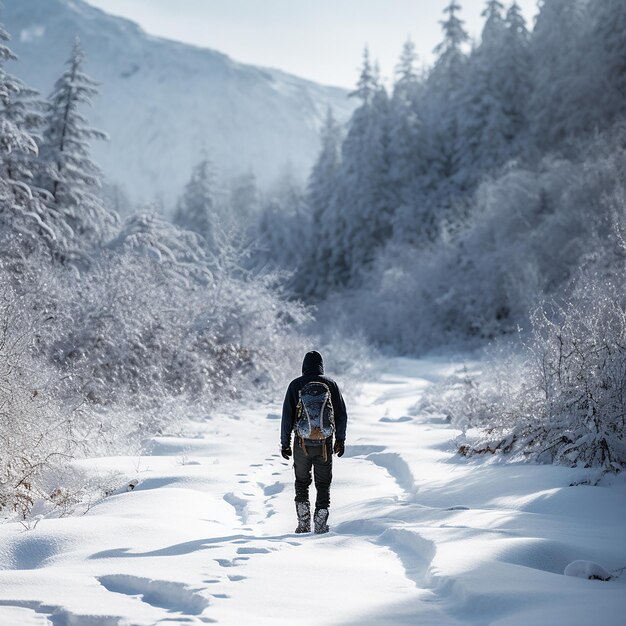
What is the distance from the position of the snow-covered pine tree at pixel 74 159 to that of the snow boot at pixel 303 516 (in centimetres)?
1494

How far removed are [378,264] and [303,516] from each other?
3519 centimetres

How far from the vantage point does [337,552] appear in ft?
16.3

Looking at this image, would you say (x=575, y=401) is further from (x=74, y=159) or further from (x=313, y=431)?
(x=74, y=159)

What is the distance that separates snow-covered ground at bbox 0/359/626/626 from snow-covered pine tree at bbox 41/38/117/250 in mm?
12728

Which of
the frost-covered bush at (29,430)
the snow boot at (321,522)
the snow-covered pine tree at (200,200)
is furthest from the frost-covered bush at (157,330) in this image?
the snow-covered pine tree at (200,200)

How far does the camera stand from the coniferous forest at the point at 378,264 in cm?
814

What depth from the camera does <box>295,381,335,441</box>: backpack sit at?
6.08 metres

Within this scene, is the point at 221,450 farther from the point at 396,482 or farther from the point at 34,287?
the point at 34,287

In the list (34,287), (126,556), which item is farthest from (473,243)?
(126,556)

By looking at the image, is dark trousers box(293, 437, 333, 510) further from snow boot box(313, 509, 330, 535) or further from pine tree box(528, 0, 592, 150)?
pine tree box(528, 0, 592, 150)

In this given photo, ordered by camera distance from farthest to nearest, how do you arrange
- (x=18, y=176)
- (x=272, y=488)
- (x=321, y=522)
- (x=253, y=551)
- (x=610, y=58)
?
(x=610, y=58) → (x=18, y=176) → (x=272, y=488) → (x=321, y=522) → (x=253, y=551)

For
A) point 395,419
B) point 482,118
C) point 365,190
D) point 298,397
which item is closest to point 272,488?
point 298,397

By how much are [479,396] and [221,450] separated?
524 centimetres

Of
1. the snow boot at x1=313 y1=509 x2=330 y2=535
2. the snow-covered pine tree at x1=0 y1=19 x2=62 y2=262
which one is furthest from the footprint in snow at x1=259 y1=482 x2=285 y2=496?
the snow-covered pine tree at x1=0 y1=19 x2=62 y2=262
